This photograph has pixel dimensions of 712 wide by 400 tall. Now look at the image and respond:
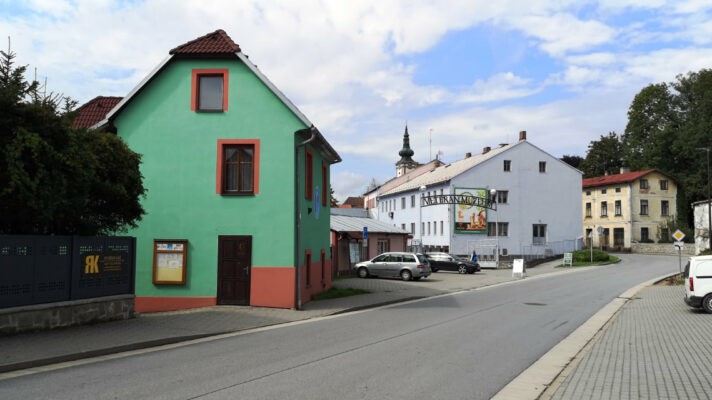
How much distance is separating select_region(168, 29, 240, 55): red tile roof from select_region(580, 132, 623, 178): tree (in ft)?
265

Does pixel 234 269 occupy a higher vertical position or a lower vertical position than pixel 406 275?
higher

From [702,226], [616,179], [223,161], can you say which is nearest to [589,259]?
[702,226]

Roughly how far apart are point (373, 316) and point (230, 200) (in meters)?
5.94

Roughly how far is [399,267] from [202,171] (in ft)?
56.7

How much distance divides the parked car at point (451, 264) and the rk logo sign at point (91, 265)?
31925mm

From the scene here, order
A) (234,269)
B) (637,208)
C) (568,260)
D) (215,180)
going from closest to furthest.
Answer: (234,269) < (215,180) < (568,260) < (637,208)

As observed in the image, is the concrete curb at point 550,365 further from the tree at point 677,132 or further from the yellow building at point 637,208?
the tree at point 677,132

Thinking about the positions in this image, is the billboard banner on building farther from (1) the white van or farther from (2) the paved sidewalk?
(1) the white van

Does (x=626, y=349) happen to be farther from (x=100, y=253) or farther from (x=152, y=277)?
(x=152, y=277)

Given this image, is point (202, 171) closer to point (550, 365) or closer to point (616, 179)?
point (550, 365)

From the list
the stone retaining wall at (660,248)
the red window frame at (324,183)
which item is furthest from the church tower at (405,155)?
the red window frame at (324,183)

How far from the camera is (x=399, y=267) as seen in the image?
34094 millimetres

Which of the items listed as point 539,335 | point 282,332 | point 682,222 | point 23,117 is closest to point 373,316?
point 282,332

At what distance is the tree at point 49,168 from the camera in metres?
12.2
